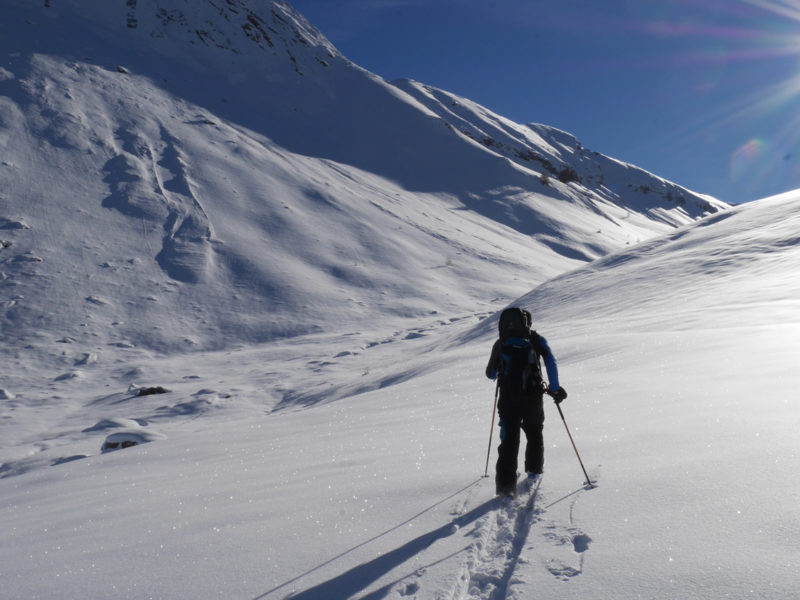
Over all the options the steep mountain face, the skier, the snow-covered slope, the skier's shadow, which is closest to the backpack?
the skier

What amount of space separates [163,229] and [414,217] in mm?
18117

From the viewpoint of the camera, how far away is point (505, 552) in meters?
3.28

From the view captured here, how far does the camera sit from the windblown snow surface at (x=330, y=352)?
10.9 ft

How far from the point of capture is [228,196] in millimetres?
34094

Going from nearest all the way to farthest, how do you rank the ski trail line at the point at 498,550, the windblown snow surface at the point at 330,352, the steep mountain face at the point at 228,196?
the ski trail line at the point at 498,550
the windblown snow surface at the point at 330,352
the steep mountain face at the point at 228,196

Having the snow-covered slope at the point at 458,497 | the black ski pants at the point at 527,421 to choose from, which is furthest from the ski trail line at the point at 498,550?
the black ski pants at the point at 527,421

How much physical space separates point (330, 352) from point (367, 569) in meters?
18.0

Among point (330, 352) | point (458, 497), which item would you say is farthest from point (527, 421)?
point (330, 352)

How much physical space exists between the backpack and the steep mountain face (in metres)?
20.2

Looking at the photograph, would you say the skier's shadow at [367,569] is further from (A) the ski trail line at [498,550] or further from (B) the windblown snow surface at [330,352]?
(A) the ski trail line at [498,550]

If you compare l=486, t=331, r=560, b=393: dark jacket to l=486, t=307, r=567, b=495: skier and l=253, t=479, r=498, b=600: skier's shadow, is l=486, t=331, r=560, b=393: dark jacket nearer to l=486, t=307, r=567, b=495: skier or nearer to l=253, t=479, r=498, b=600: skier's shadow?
l=486, t=307, r=567, b=495: skier

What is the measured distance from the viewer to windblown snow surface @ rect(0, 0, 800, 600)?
10.9 ft

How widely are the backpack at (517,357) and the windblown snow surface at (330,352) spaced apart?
81 centimetres

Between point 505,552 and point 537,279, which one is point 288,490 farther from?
point 537,279
